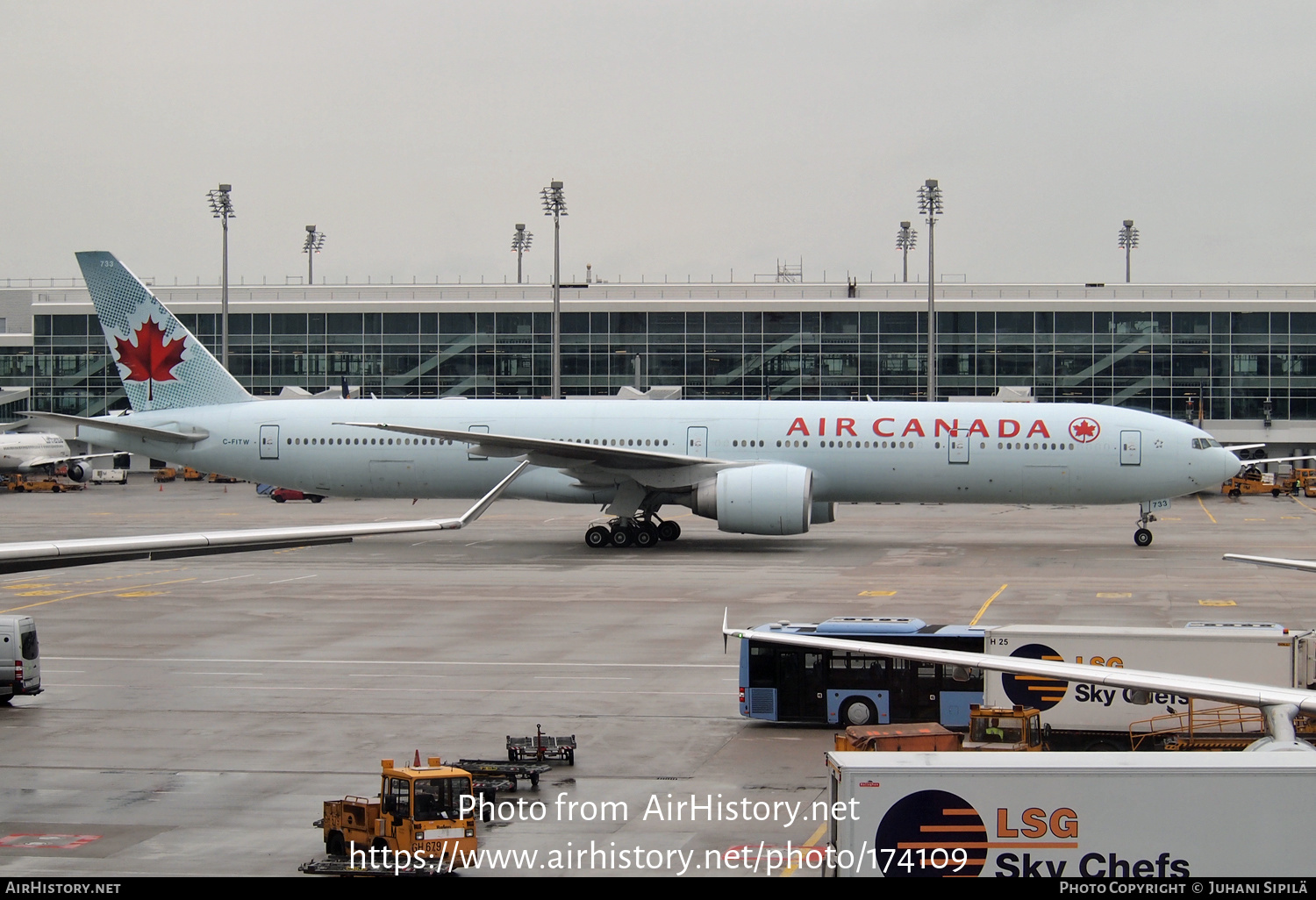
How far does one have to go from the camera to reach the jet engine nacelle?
130ft

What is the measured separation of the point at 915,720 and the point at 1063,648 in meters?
2.38

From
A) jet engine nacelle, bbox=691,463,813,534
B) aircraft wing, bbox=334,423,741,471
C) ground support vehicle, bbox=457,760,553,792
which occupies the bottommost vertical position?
ground support vehicle, bbox=457,760,553,792

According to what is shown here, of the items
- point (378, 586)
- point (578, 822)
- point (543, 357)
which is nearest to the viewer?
point (578, 822)

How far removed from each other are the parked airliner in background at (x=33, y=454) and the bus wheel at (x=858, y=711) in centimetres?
6779

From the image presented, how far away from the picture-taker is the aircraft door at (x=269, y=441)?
45.2 metres

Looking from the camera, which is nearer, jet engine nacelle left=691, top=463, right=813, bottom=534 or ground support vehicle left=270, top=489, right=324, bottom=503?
jet engine nacelle left=691, top=463, right=813, bottom=534

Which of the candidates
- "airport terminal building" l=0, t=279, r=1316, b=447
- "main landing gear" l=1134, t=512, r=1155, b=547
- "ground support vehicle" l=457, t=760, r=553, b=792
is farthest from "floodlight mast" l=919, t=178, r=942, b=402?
"ground support vehicle" l=457, t=760, r=553, b=792

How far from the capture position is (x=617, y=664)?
2375cm

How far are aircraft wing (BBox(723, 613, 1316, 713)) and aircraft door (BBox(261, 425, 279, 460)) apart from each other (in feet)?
115

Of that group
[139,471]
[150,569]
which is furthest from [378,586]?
[139,471]

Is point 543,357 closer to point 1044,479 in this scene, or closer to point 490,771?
point 1044,479

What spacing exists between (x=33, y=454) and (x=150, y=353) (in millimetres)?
38463

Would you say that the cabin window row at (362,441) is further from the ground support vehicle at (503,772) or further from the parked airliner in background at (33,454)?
the parked airliner in background at (33,454)

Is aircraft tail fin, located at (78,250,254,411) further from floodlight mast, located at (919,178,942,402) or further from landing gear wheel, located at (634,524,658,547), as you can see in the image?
floodlight mast, located at (919,178,942,402)
